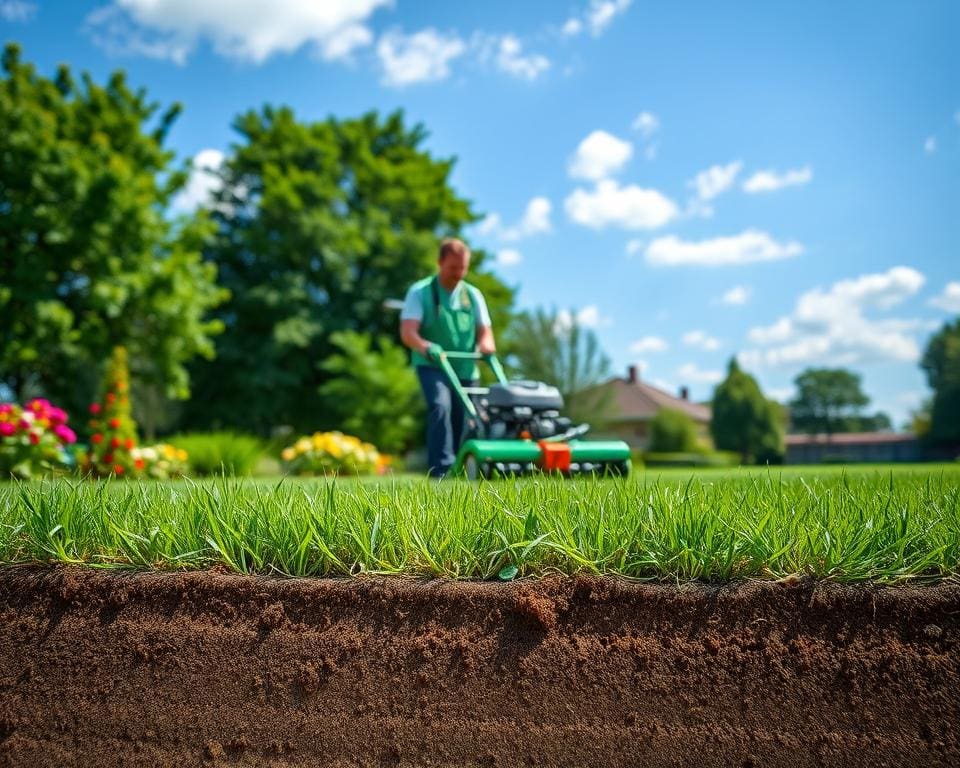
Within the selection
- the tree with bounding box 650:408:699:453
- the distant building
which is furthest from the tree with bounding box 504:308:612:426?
the distant building

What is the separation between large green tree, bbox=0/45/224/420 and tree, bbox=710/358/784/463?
98.9 ft

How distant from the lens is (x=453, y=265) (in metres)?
5.38

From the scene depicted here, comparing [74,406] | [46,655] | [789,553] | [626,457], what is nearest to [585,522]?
[789,553]

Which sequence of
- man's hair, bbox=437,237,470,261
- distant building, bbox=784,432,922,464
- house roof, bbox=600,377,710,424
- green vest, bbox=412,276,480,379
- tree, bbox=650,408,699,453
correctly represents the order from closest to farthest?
1. man's hair, bbox=437,237,470,261
2. green vest, bbox=412,276,480,379
3. tree, bbox=650,408,699,453
4. house roof, bbox=600,377,710,424
5. distant building, bbox=784,432,922,464

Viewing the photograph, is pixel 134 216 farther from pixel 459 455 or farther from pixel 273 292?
pixel 459 455

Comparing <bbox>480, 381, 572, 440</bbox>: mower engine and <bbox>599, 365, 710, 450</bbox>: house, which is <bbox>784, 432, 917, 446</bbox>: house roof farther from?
<bbox>480, 381, 572, 440</bbox>: mower engine

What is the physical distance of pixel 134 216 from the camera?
54.6 ft

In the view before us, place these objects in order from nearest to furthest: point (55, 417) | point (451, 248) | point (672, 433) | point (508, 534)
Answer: point (508, 534) < point (451, 248) < point (55, 417) < point (672, 433)

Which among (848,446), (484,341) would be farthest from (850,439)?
(484,341)

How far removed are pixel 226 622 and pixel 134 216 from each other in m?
16.7

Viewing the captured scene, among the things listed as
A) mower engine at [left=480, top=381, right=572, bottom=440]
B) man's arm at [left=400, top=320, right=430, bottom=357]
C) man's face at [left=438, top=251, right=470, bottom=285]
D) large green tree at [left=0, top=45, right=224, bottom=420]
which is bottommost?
mower engine at [left=480, top=381, right=572, bottom=440]

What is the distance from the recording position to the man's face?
5.35 m

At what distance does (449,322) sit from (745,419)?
1501 inches

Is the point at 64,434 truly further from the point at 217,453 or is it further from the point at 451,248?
the point at 451,248
